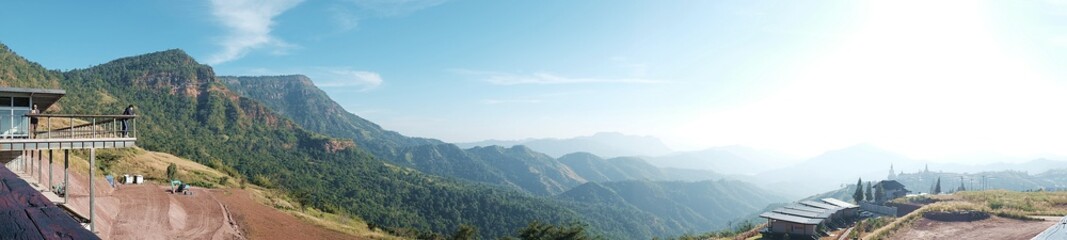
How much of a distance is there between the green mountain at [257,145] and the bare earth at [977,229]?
2383 inches

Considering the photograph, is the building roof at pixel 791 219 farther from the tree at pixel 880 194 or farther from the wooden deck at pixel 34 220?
the tree at pixel 880 194

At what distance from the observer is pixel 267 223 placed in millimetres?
25766

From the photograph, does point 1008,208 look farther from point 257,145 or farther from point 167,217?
point 257,145

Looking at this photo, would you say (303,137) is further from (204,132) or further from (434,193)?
(434,193)

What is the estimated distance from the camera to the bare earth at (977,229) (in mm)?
24075

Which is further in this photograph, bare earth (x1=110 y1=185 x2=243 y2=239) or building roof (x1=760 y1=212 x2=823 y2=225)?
building roof (x1=760 y1=212 x2=823 y2=225)

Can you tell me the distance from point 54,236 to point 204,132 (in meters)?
129

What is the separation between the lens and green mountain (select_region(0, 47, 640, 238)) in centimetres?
8275

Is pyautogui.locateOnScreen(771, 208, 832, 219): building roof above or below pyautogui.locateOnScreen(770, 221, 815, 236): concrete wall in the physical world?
above

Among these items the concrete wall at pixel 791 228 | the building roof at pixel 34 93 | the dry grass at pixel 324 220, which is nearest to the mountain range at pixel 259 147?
the dry grass at pixel 324 220

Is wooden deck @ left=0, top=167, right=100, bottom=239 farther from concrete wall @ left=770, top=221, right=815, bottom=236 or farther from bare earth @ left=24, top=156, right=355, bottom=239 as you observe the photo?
concrete wall @ left=770, top=221, right=815, bottom=236

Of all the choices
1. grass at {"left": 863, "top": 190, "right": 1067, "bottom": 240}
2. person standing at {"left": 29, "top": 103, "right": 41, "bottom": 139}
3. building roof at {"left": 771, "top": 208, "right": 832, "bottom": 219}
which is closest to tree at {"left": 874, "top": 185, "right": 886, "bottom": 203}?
grass at {"left": 863, "top": 190, "right": 1067, "bottom": 240}

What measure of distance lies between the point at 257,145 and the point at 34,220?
428 feet

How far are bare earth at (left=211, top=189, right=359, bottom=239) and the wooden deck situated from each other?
74.9ft
